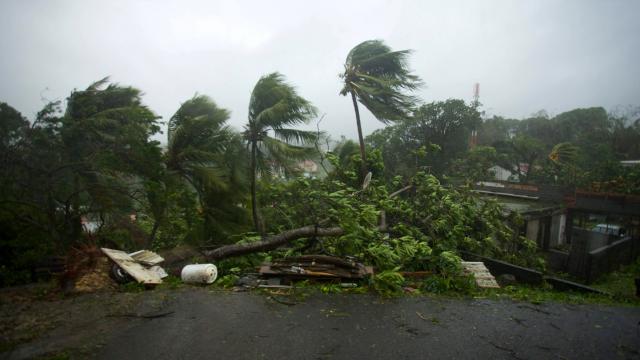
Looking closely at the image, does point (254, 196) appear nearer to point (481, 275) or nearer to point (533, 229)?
point (481, 275)

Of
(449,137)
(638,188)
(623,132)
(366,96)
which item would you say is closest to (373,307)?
(366,96)

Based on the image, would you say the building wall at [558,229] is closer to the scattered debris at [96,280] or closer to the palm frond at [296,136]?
the palm frond at [296,136]

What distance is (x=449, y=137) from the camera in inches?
691

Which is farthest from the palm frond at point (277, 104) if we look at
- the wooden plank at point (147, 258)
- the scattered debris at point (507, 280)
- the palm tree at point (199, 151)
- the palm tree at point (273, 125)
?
the scattered debris at point (507, 280)

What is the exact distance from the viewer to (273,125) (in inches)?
319

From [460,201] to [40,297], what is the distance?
331 inches

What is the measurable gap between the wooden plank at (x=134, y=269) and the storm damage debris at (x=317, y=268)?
164 cm

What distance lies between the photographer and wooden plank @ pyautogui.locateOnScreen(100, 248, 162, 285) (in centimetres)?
509

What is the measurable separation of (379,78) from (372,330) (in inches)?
293

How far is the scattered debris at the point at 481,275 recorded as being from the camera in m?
5.51

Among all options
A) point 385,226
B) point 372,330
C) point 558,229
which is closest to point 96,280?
point 372,330

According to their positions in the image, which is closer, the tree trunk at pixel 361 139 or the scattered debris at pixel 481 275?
the scattered debris at pixel 481 275

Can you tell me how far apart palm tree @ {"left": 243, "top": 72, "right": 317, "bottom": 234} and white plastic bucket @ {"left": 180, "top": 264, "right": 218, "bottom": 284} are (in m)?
2.58

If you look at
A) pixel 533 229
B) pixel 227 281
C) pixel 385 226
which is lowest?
pixel 533 229
